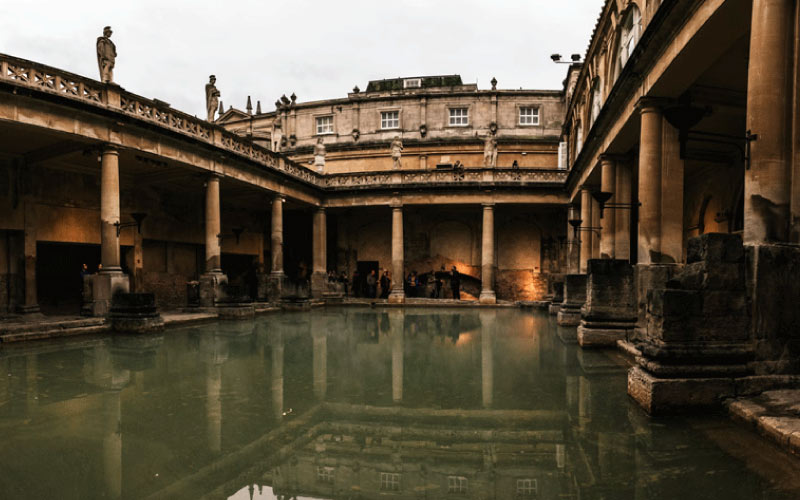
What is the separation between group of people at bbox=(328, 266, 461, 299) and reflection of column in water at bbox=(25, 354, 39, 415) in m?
16.5

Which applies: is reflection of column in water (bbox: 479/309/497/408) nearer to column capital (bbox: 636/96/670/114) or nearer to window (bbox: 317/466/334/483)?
window (bbox: 317/466/334/483)

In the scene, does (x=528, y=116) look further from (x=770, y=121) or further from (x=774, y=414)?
(x=774, y=414)

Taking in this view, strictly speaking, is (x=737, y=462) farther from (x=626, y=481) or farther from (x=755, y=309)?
(x=755, y=309)

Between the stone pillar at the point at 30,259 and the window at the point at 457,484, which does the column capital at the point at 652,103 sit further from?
the stone pillar at the point at 30,259

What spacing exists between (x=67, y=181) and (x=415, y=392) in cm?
1578

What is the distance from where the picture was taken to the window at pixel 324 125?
101 feet

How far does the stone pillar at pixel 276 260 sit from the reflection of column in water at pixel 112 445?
1362cm

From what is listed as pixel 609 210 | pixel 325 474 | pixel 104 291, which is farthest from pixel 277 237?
pixel 325 474

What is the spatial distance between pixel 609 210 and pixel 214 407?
1209cm

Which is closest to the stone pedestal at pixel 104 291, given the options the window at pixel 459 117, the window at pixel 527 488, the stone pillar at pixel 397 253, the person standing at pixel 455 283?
the window at pixel 527 488

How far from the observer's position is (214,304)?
586 inches

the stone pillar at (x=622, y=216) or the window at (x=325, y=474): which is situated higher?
the stone pillar at (x=622, y=216)

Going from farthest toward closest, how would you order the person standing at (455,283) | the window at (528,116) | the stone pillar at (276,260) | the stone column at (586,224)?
the window at (528,116) → the person standing at (455,283) → the stone pillar at (276,260) → the stone column at (586,224)

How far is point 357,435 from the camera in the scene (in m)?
3.90
